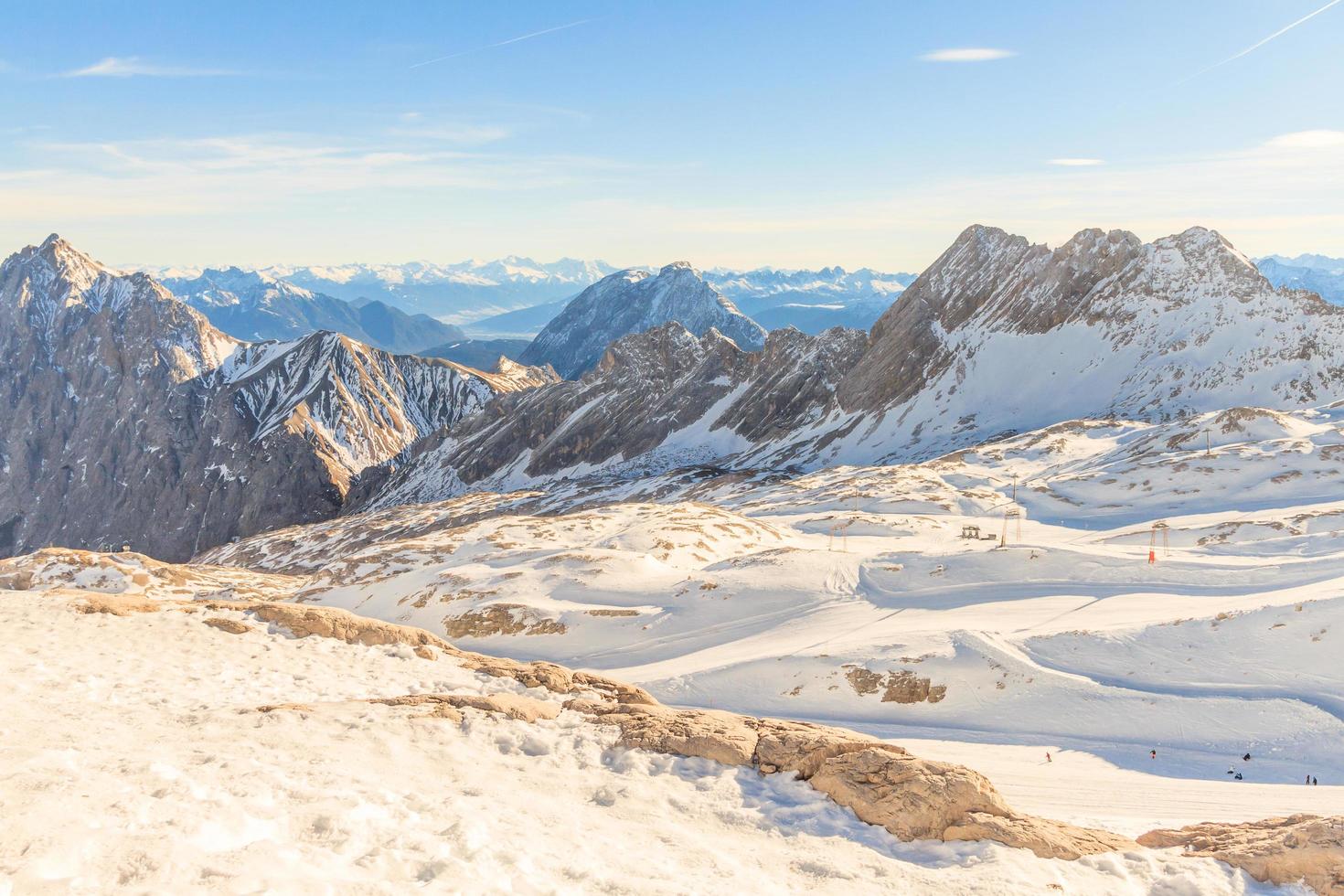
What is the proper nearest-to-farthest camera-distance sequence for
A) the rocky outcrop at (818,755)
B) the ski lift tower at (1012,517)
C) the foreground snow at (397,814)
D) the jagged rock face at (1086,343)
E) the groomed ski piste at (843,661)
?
1. the foreground snow at (397,814)
2. the groomed ski piste at (843,661)
3. the rocky outcrop at (818,755)
4. the ski lift tower at (1012,517)
5. the jagged rock face at (1086,343)

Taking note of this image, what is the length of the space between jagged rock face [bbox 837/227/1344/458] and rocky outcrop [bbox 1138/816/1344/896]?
133m

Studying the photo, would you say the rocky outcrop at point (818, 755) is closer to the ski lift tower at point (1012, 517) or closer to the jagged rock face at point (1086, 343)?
the ski lift tower at point (1012, 517)

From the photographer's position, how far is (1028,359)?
158 meters

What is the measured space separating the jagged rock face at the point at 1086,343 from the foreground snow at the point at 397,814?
135 metres

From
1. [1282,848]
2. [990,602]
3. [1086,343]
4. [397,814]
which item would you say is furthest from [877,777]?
[1086,343]

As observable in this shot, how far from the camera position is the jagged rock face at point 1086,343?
131125mm

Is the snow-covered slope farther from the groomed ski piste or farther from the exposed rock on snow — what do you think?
the exposed rock on snow

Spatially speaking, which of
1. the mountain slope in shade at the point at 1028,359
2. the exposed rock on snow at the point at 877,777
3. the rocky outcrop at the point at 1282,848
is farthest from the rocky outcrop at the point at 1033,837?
the mountain slope in shade at the point at 1028,359

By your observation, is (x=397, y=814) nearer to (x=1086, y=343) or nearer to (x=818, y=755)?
(x=818, y=755)

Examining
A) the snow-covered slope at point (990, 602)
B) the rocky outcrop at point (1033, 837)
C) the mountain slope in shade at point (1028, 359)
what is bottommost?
the snow-covered slope at point (990, 602)

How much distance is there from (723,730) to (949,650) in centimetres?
2778

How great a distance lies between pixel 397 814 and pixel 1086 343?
Result: 167 m

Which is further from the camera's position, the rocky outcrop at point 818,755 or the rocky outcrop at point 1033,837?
the rocky outcrop at point 818,755

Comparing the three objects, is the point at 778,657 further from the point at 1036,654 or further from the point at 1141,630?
the point at 1141,630
